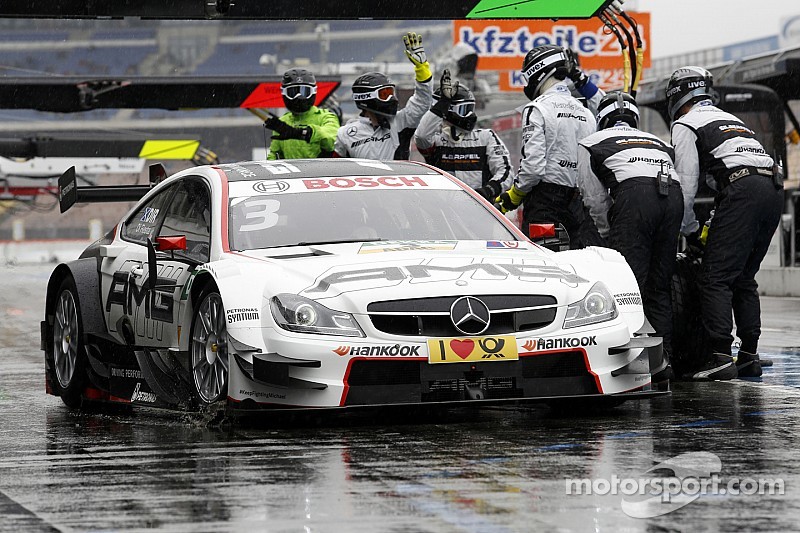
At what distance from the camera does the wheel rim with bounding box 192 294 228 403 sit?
7.06 metres

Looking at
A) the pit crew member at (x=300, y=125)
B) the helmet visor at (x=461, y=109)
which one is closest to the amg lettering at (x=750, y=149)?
the helmet visor at (x=461, y=109)

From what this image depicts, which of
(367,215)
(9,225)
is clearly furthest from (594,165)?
(9,225)

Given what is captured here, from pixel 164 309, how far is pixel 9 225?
199 feet

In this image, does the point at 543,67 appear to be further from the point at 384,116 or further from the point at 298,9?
the point at 298,9

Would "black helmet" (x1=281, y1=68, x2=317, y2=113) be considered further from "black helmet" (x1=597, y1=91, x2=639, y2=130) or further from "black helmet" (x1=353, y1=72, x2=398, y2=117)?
"black helmet" (x1=597, y1=91, x2=639, y2=130)

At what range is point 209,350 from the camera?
7.23m

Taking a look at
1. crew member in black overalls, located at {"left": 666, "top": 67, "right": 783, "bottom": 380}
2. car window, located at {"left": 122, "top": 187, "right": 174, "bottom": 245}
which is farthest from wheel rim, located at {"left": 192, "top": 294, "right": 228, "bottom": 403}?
crew member in black overalls, located at {"left": 666, "top": 67, "right": 783, "bottom": 380}

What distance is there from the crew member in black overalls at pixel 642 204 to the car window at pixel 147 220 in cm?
276

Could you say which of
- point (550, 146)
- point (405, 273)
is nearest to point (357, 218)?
point (405, 273)

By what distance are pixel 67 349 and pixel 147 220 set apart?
884 mm

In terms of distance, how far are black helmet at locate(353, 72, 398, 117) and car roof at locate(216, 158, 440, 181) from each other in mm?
2805

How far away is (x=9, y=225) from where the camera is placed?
66.5 meters

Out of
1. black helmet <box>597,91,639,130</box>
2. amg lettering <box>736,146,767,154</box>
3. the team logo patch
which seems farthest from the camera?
black helmet <box>597,91,639,130</box>

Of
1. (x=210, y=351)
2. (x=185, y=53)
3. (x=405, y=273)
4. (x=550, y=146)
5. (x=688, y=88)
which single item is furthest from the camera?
(x=185, y=53)
